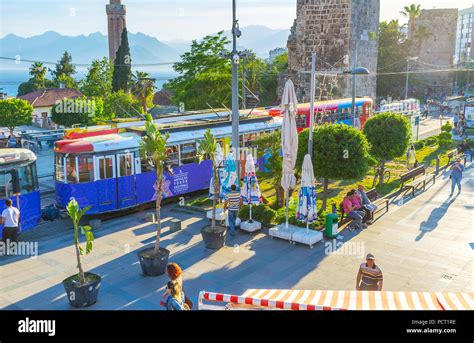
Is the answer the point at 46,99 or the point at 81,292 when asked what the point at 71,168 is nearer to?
the point at 81,292

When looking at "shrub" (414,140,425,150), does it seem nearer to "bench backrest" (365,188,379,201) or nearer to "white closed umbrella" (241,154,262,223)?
"bench backrest" (365,188,379,201)

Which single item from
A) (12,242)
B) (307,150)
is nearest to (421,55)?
(307,150)

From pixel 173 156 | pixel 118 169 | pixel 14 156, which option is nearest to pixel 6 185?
pixel 14 156

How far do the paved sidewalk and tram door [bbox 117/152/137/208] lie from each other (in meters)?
1.00

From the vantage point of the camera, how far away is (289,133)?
46.9ft

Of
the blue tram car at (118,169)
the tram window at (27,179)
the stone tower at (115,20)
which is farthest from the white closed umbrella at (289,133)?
the stone tower at (115,20)

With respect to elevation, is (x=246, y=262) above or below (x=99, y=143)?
below

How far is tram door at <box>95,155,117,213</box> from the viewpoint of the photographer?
55.7 ft

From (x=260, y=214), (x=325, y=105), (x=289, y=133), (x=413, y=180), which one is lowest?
(x=260, y=214)

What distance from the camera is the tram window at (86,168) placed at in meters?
16.7


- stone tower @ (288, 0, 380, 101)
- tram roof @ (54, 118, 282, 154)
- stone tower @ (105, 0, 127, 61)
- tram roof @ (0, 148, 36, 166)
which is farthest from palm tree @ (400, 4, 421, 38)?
tram roof @ (0, 148, 36, 166)

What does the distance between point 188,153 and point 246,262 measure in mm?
8310

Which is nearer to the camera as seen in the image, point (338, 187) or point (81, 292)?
point (81, 292)

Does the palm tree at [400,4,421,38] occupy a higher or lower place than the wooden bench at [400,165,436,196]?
higher
